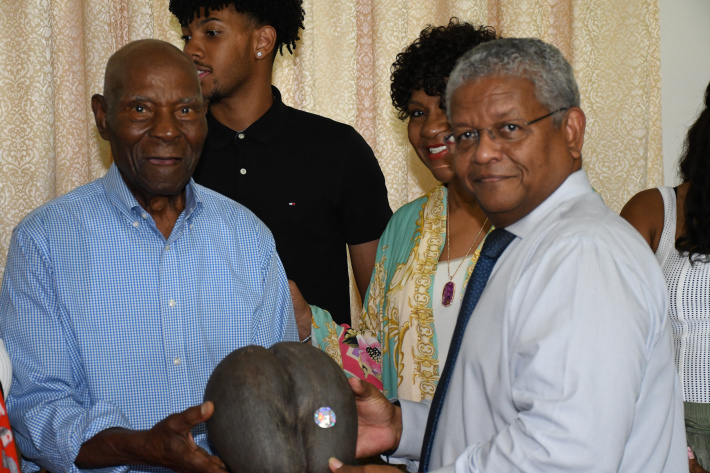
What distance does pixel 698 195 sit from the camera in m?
2.16

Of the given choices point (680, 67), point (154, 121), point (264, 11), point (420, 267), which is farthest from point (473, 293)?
point (680, 67)

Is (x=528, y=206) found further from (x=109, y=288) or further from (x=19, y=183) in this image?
(x=19, y=183)

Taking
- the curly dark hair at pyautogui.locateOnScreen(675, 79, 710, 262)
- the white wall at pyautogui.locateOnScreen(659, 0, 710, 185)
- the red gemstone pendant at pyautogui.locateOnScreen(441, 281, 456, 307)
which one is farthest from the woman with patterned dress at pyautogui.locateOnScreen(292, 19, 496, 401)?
the white wall at pyautogui.locateOnScreen(659, 0, 710, 185)

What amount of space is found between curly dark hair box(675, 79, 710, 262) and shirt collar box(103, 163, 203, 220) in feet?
4.28

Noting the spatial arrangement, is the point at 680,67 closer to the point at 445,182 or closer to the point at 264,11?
the point at 445,182

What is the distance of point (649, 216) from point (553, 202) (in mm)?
1019

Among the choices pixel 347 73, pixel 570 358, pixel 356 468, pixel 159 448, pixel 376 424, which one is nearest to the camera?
pixel 570 358

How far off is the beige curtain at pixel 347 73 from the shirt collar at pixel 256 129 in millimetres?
515

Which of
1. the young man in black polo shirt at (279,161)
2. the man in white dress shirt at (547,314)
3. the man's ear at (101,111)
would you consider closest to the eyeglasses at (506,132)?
the man in white dress shirt at (547,314)

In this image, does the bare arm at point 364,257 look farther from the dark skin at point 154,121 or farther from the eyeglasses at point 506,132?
the eyeglasses at point 506,132

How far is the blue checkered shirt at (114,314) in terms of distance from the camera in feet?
5.06

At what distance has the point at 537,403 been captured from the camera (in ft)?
3.67

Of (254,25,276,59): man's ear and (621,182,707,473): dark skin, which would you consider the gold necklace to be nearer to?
(621,182,707,473): dark skin

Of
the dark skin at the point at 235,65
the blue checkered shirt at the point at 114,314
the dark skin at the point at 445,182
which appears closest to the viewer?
the blue checkered shirt at the point at 114,314
